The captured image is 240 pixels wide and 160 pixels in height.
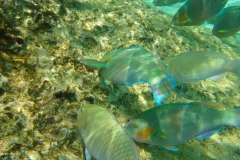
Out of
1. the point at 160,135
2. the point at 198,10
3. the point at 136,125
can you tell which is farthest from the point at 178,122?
the point at 198,10

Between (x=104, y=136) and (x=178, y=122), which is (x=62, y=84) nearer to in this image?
(x=104, y=136)

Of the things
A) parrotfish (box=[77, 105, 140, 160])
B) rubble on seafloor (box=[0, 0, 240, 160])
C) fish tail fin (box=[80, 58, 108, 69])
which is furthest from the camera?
fish tail fin (box=[80, 58, 108, 69])

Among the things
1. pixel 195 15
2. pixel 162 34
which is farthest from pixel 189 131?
pixel 195 15

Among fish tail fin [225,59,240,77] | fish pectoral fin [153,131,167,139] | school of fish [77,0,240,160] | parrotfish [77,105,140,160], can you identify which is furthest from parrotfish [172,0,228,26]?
parrotfish [77,105,140,160]

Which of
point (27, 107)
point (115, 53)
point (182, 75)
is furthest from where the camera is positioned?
point (182, 75)

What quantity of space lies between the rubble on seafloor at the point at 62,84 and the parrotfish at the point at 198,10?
87cm

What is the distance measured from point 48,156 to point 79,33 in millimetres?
1787

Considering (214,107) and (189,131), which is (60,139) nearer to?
(189,131)

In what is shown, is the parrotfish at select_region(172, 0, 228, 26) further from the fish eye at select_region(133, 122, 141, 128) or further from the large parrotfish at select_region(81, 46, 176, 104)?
the fish eye at select_region(133, 122, 141, 128)

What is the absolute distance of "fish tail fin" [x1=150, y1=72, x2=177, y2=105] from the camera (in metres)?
1.91

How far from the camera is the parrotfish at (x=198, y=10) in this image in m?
3.88

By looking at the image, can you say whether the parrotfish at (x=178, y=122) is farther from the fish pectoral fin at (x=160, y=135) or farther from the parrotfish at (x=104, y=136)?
Answer: the parrotfish at (x=104, y=136)

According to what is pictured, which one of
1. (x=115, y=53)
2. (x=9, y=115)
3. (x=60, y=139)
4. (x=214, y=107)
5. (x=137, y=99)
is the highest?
(x=115, y=53)

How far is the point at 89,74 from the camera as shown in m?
2.50
